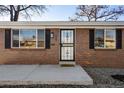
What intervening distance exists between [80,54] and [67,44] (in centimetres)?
105

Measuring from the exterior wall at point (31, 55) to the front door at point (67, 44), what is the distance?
0.34 meters

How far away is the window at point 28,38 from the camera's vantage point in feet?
53.7

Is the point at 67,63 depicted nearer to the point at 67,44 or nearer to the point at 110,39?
the point at 67,44

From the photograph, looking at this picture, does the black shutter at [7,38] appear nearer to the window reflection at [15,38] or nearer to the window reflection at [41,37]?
the window reflection at [15,38]

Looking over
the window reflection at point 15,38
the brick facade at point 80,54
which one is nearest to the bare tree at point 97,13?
the brick facade at point 80,54

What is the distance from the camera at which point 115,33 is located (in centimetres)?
1620

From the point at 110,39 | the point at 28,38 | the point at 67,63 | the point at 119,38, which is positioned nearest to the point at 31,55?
the point at 28,38

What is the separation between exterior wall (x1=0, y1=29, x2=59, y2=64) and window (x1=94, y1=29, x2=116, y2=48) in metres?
2.57

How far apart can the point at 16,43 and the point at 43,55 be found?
1918 mm

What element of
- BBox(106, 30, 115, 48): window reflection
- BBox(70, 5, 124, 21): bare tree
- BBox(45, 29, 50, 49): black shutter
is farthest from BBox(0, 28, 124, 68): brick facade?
BBox(70, 5, 124, 21): bare tree

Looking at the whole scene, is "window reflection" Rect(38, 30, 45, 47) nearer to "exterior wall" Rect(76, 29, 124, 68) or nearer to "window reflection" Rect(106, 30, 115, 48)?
"exterior wall" Rect(76, 29, 124, 68)

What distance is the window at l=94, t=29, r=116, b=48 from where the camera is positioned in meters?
16.3
